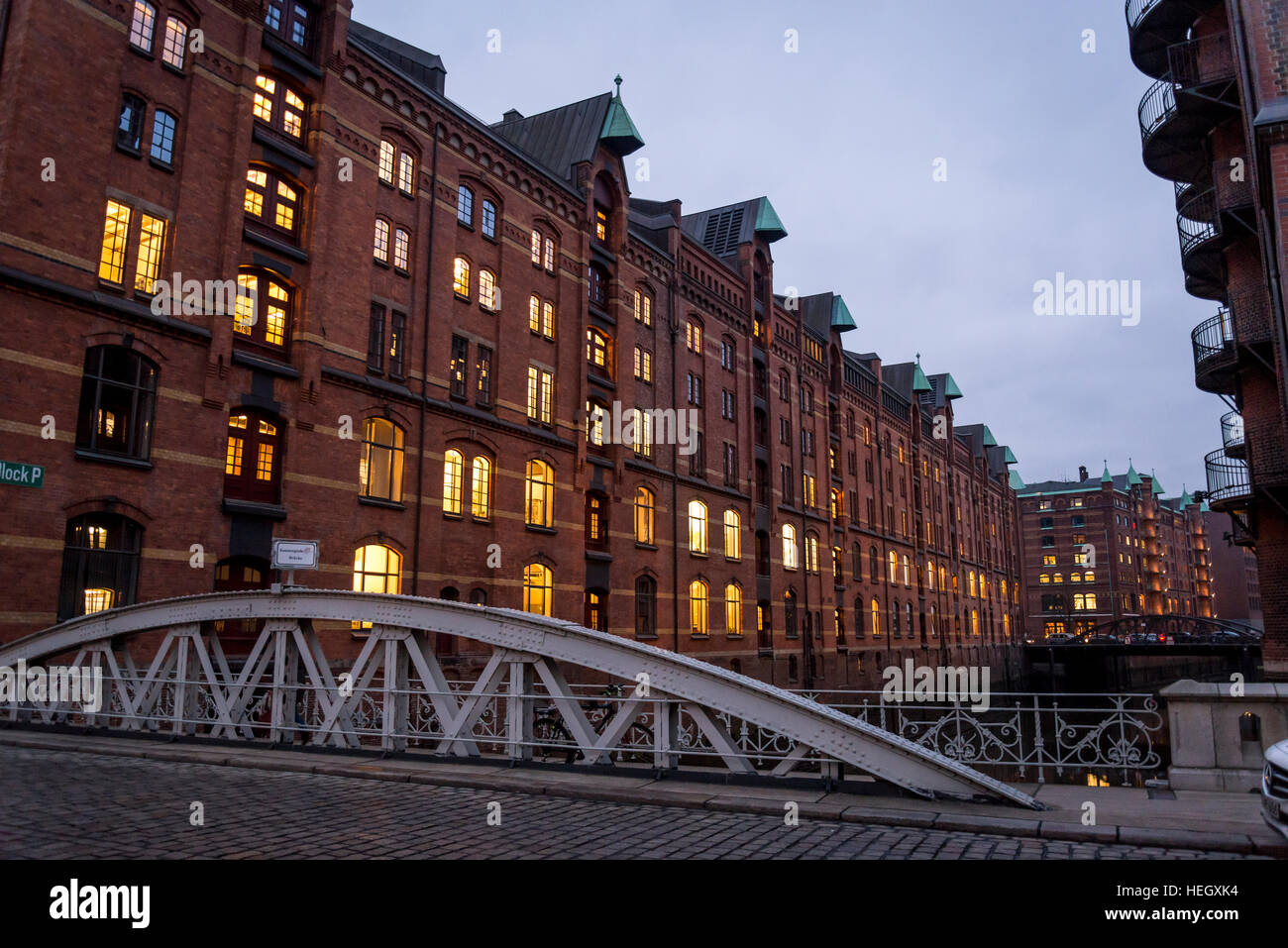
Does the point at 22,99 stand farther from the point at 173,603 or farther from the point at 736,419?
the point at 736,419

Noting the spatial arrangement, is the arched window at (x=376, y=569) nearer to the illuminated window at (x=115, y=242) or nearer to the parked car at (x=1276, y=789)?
the illuminated window at (x=115, y=242)

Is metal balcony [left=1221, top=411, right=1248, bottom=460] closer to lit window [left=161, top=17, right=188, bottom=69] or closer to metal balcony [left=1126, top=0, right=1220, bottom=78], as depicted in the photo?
metal balcony [left=1126, top=0, right=1220, bottom=78]

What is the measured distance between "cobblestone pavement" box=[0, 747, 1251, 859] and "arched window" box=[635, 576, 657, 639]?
22979 millimetres

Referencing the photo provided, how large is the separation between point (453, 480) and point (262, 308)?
693 cm

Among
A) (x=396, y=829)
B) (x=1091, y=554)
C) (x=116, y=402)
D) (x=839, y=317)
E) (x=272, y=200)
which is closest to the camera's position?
(x=396, y=829)

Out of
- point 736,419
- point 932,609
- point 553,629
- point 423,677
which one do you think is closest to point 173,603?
point 423,677

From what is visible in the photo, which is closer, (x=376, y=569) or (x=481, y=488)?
(x=376, y=569)

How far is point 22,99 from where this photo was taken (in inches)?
642

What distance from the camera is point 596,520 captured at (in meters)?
31.5

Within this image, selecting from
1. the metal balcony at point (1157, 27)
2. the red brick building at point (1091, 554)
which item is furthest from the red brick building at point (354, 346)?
the red brick building at point (1091, 554)

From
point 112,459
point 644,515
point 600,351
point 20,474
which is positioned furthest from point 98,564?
point 644,515

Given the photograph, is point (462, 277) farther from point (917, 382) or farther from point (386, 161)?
point (917, 382)

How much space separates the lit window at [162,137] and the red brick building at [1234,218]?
72.0 ft
